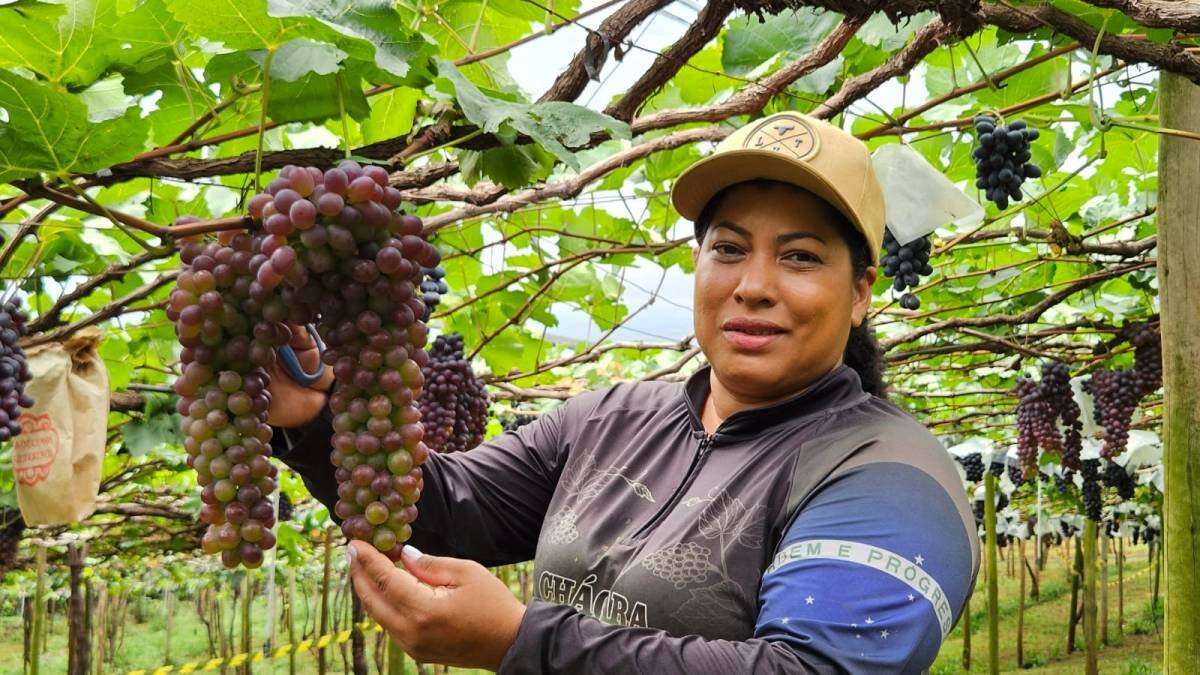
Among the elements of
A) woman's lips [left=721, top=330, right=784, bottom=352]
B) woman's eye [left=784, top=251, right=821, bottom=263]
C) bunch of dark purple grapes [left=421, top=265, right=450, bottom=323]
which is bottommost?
woman's lips [left=721, top=330, right=784, bottom=352]

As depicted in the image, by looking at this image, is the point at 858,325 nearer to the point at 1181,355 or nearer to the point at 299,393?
the point at 1181,355

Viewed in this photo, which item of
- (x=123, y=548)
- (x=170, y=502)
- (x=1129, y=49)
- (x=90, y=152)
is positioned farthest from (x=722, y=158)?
(x=123, y=548)

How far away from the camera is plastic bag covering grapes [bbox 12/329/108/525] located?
3062 millimetres

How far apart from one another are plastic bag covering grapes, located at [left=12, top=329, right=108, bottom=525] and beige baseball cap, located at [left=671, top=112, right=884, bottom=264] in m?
2.19

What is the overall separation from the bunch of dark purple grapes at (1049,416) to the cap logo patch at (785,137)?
524cm

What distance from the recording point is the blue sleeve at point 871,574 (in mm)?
1372

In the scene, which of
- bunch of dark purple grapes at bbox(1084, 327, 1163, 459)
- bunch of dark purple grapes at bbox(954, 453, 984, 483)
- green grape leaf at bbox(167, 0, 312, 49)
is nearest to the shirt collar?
green grape leaf at bbox(167, 0, 312, 49)

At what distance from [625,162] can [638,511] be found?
1.32m

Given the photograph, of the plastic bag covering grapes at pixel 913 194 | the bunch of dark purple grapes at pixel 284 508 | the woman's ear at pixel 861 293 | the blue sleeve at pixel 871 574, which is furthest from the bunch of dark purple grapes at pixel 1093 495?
the blue sleeve at pixel 871 574

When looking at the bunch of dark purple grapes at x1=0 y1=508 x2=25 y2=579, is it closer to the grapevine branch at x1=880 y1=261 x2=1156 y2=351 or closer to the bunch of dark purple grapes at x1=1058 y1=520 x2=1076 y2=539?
the grapevine branch at x1=880 y1=261 x2=1156 y2=351

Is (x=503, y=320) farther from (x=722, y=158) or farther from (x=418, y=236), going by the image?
(x=418, y=236)

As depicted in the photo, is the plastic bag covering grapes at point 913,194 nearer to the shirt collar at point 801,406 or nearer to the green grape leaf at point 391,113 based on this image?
the shirt collar at point 801,406

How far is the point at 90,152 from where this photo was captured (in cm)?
151

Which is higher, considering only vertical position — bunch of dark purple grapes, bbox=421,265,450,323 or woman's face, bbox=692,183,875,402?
bunch of dark purple grapes, bbox=421,265,450,323
